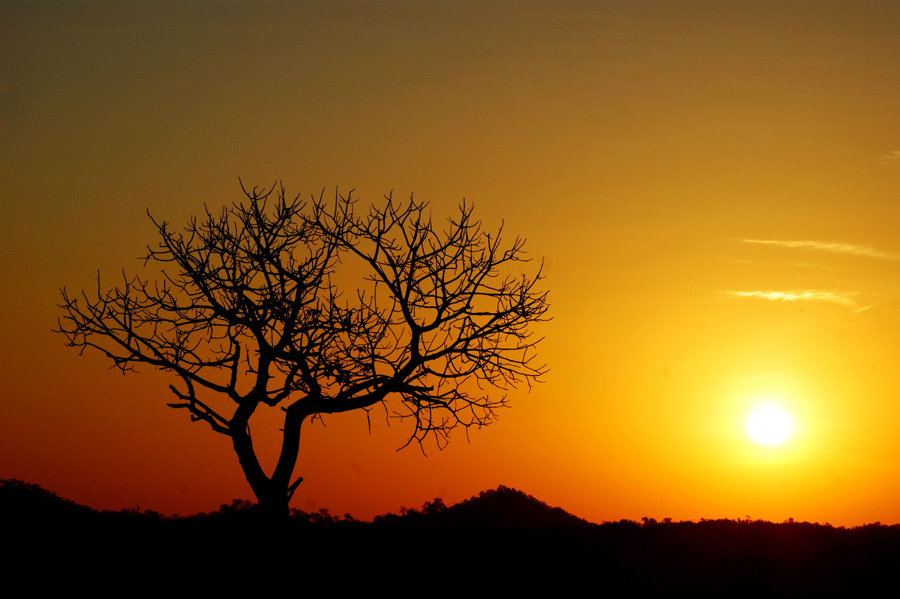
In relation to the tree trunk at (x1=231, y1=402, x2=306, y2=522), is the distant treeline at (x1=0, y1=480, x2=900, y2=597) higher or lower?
lower

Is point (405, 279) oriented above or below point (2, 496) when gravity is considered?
above

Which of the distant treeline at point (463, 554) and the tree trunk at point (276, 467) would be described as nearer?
the distant treeline at point (463, 554)

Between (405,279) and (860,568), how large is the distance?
10163mm

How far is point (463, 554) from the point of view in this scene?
16.9 meters

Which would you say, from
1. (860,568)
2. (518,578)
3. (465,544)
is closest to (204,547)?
(465,544)

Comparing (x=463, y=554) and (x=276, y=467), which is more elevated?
(x=276, y=467)

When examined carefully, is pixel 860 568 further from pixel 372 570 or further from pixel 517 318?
pixel 372 570

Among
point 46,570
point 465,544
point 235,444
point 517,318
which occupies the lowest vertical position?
point 46,570

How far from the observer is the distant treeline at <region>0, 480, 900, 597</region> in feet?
51.8

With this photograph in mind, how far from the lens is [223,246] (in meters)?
17.9

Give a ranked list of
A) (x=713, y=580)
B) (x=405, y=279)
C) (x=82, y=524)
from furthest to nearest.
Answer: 1. (x=82, y=524)
2. (x=405, y=279)
3. (x=713, y=580)

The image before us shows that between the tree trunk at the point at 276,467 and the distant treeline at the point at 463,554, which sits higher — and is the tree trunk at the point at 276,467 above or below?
above

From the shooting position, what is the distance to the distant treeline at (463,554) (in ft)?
→ 51.8

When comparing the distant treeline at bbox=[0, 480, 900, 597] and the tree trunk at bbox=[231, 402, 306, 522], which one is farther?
the tree trunk at bbox=[231, 402, 306, 522]
